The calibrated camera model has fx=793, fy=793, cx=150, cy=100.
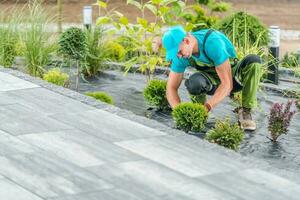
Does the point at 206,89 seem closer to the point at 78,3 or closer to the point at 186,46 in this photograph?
the point at 186,46

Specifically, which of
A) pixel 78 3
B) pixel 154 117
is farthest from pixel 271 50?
pixel 78 3

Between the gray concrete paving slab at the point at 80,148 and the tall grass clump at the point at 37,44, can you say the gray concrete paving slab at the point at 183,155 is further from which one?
the tall grass clump at the point at 37,44

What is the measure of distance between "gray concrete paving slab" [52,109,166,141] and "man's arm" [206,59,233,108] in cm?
74

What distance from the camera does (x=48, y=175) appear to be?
5.11m

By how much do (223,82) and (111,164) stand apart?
5.49 feet

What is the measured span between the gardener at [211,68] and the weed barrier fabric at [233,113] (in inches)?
10.8

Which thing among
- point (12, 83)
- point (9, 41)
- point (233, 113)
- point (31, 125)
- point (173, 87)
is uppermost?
point (9, 41)

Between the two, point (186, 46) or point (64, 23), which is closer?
point (186, 46)

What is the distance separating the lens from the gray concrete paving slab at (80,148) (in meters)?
5.45

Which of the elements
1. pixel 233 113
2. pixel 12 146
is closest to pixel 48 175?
pixel 12 146

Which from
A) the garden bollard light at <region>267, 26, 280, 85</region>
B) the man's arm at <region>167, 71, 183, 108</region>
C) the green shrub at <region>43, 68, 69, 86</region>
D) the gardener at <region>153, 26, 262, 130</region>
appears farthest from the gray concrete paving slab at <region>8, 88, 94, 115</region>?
the garden bollard light at <region>267, 26, 280, 85</region>

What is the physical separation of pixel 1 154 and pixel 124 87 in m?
3.30

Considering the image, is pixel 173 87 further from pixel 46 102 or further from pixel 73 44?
pixel 73 44

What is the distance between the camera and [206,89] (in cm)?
686
